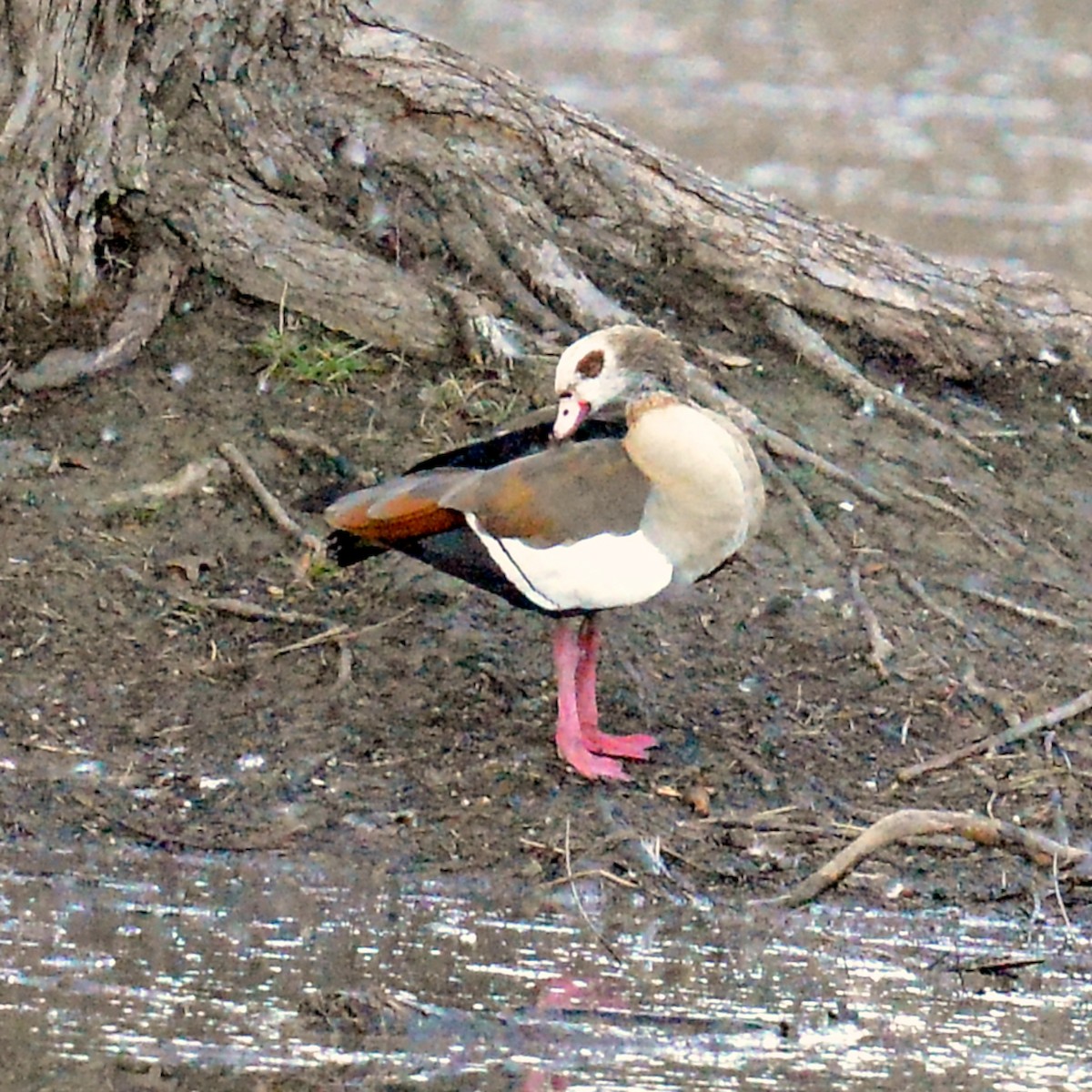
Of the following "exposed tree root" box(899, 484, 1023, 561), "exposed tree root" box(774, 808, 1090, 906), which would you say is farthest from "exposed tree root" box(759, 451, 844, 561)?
"exposed tree root" box(774, 808, 1090, 906)

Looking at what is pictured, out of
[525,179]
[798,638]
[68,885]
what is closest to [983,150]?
[525,179]

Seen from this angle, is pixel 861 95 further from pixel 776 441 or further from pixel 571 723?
pixel 571 723

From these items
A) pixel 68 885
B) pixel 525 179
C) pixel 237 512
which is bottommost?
pixel 68 885

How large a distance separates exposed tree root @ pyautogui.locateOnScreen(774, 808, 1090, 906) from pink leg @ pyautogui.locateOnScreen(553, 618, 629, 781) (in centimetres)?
59

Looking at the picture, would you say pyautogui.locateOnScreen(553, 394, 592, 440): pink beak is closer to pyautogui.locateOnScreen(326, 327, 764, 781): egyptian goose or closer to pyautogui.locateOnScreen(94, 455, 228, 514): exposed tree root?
pyautogui.locateOnScreen(326, 327, 764, 781): egyptian goose

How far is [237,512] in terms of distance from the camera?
5926mm

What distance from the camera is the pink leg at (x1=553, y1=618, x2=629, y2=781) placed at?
499 centimetres

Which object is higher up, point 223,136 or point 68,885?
point 223,136

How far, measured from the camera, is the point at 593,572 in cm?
491

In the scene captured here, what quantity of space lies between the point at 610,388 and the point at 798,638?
88 centimetres

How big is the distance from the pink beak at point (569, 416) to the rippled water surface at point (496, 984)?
1190 mm

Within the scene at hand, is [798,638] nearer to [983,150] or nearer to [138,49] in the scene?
[138,49]

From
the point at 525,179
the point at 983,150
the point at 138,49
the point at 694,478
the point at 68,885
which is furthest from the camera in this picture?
the point at 983,150

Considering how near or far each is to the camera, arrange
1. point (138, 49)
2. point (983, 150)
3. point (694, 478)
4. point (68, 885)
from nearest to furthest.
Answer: point (68, 885) → point (694, 478) → point (138, 49) → point (983, 150)
